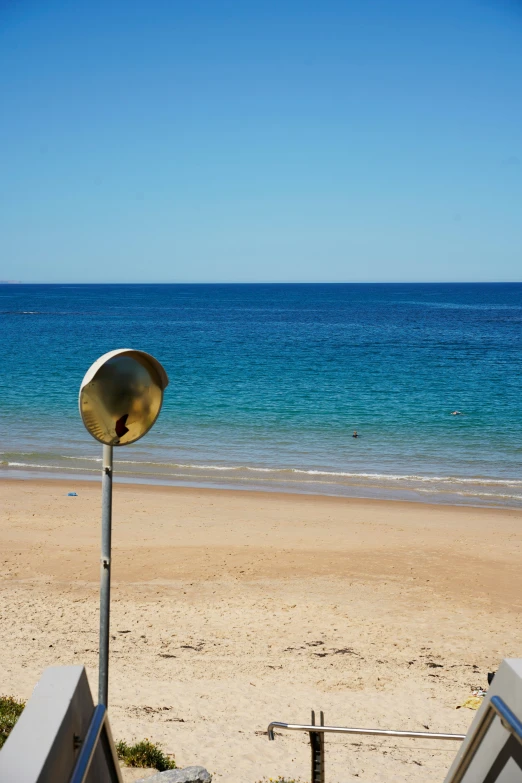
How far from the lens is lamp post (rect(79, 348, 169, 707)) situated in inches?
146

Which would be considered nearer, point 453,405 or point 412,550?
point 412,550

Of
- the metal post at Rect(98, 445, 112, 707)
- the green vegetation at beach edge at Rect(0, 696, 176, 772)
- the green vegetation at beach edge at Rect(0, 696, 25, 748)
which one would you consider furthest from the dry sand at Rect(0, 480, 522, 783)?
the metal post at Rect(98, 445, 112, 707)

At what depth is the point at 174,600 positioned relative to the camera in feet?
34.2

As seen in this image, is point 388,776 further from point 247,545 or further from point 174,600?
point 247,545

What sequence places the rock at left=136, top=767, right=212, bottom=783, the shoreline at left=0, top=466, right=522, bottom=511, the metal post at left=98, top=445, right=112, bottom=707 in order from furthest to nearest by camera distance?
the shoreline at left=0, top=466, right=522, bottom=511 → the rock at left=136, top=767, right=212, bottom=783 → the metal post at left=98, top=445, right=112, bottom=707

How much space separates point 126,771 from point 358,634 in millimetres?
4249

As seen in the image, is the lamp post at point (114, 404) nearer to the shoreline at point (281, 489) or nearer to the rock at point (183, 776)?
the rock at point (183, 776)

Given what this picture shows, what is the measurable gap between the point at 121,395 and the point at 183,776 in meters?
2.89

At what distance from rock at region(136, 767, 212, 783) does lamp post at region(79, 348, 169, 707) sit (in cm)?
145

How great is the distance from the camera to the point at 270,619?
Answer: 973cm

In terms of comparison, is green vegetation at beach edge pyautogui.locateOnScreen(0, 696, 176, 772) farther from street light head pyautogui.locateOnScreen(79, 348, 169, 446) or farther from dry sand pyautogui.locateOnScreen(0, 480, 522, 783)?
street light head pyautogui.locateOnScreen(79, 348, 169, 446)

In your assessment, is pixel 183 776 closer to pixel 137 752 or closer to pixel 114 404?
pixel 137 752

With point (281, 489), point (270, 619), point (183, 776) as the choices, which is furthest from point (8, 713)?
point (281, 489)

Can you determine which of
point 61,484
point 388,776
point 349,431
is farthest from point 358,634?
point 349,431
